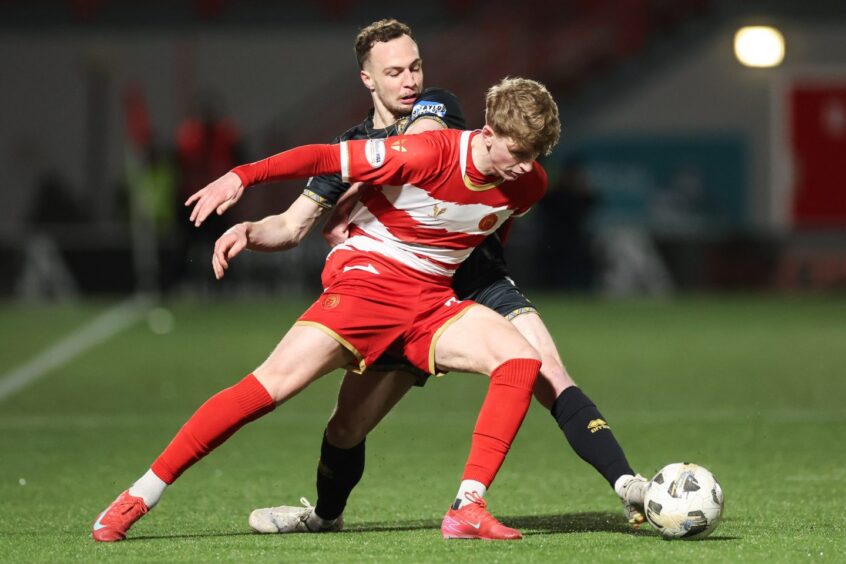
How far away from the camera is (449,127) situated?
19.7ft

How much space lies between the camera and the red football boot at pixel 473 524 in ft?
18.0

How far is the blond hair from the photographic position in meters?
5.45

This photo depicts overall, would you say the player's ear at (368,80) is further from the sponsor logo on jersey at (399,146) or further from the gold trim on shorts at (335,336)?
the gold trim on shorts at (335,336)

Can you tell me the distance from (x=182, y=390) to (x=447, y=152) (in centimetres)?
622

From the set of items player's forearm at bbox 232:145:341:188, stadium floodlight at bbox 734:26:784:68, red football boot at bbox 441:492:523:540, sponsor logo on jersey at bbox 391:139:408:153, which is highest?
stadium floodlight at bbox 734:26:784:68

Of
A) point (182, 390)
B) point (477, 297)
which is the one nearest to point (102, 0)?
point (182, 390)

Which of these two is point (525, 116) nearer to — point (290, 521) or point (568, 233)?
point (290, 521)

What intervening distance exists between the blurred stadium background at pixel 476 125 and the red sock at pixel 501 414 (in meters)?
15.0

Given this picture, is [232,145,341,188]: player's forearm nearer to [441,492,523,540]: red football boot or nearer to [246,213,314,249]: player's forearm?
[246,213,314,249]: player's forearm

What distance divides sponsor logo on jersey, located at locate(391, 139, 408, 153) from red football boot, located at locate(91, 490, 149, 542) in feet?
4.89

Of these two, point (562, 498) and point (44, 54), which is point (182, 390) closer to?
point (562, 498)

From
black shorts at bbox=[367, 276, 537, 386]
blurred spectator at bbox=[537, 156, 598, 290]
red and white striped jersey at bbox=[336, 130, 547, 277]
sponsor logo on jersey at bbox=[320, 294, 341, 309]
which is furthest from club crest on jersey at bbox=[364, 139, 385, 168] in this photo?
blurred spectator at bbox=[537, 156, 598, 290]

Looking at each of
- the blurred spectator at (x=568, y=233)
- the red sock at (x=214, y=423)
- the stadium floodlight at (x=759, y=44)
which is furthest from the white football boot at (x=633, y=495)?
the blurred spectator at (x=568, y=233)

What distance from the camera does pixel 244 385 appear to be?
5.61 meters
